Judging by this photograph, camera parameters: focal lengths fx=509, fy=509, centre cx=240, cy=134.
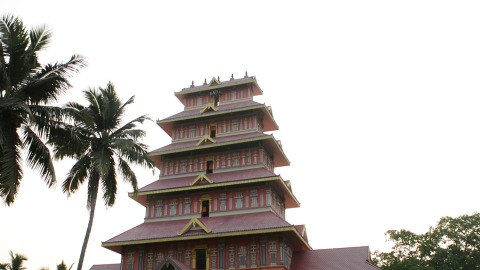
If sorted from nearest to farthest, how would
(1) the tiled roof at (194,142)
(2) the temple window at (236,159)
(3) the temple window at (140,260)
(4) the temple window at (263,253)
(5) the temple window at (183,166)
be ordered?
(4) the temple window at (263,253)
(3) the temple window at (140,260)
(1) the tiled roof at (194,142)
(2) the temple window at (236,159)
(5) the temple window at (183,166)

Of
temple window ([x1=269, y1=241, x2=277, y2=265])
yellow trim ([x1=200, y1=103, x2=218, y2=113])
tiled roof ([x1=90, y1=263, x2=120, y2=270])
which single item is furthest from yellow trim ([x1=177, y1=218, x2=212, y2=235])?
yellow trim ([x1=200, y1=103, x2=218, y2=113])

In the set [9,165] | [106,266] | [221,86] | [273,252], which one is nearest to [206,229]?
[273,252]

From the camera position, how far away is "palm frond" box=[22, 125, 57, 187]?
17.2 metres

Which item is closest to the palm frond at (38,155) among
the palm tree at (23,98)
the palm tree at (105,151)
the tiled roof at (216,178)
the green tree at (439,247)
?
the palm tree at (23,98)

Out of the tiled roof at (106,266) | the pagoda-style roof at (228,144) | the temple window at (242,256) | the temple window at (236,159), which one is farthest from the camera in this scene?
the temple window at (236,159)

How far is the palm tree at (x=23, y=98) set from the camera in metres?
16.0

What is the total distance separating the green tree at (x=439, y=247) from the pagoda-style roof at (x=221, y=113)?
52.8ft

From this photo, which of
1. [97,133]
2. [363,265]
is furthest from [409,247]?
[97,133]

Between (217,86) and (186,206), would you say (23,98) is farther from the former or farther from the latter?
(217,86)

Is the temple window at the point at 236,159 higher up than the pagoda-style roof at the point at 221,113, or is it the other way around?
the pagoda-style roof at the point at 221,113

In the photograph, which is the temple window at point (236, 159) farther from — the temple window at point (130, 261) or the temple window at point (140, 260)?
the temple window at point (130, 261)

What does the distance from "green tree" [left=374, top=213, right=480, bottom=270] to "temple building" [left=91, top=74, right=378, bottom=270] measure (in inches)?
505

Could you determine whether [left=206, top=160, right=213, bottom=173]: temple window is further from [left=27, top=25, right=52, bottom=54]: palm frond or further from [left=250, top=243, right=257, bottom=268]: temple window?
[left=27, top=25, right=52, bottom=54]: palm frond

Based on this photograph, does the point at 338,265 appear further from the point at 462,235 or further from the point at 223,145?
the point at 462,235
